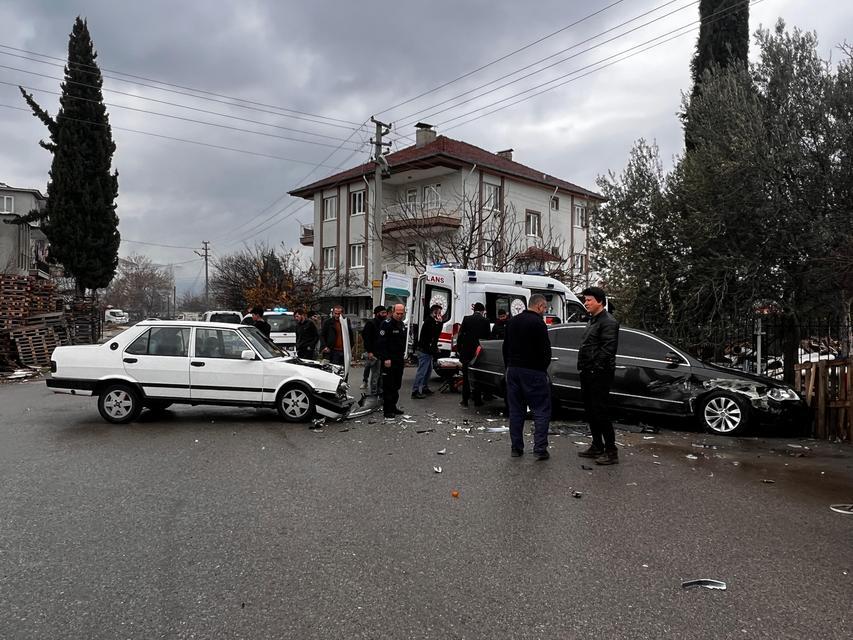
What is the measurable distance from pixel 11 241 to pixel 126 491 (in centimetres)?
4415

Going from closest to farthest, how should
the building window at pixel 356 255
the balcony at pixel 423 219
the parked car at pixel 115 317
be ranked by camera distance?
the balcony at pixel 423 219
the building window at pixel 356 255
the parked car at pixel 115 317

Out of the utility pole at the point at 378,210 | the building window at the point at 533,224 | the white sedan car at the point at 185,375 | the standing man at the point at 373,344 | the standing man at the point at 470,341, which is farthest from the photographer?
the building window at the point at 533,224

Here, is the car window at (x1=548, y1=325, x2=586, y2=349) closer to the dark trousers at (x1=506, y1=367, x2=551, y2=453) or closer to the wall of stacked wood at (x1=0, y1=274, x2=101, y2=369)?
the dark trousers at (x1=506, y1=367, x2=551, y2=453)

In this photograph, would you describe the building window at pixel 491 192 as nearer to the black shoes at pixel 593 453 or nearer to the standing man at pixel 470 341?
the standing man at pixel 470 341

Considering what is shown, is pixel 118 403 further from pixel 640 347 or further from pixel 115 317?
pixel 115 317

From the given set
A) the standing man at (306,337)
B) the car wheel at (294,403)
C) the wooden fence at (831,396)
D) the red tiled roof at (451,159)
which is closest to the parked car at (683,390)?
the wooden fence at (831,396)

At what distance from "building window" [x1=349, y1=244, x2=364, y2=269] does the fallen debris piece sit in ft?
117

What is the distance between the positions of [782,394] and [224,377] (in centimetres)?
795

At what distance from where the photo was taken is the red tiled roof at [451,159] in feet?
111

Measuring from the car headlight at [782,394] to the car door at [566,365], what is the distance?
2.65 m

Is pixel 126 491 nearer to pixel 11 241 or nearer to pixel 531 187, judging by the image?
pixel 531 187

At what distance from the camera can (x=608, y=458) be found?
7.21 metres

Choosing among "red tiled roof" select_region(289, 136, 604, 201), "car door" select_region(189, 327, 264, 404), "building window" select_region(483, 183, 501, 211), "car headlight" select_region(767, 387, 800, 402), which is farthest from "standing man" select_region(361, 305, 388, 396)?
"building window" select_region(483, 183, 501, 211)

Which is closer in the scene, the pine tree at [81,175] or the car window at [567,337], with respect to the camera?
the car window at [567,337]
